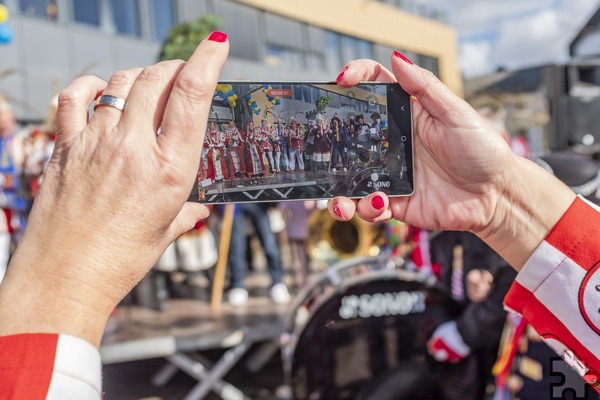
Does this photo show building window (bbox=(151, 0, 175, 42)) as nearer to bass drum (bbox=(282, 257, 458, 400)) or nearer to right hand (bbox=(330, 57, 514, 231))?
bass drum (bbox=(282, 257, 458, 400))

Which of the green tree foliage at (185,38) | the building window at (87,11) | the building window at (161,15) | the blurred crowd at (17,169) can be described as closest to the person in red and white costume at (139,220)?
the green tree foliage at (185,38)

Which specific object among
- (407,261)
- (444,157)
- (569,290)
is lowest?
(407,261)

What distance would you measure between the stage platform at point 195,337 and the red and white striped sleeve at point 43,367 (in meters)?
2.39

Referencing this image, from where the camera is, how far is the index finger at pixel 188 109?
76 cm

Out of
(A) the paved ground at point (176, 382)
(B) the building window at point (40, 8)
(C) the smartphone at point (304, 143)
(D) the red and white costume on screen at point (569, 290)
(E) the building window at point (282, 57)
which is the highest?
(B) the building window at point (40, 8)

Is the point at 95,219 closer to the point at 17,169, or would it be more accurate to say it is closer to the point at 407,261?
the point at 407,261

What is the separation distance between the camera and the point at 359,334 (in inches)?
88.1

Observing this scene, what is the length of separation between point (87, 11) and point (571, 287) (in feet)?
31.8

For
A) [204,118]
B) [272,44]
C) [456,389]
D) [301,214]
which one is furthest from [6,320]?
[272,44]

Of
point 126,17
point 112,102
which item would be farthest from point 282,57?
point 112,102

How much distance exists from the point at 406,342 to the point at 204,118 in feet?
5.64

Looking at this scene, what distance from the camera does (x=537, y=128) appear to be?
45.7 feet

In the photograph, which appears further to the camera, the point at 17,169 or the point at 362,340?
the point at 17,169

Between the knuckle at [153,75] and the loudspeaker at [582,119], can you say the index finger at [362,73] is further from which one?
the loudspeaker at [582,119]
